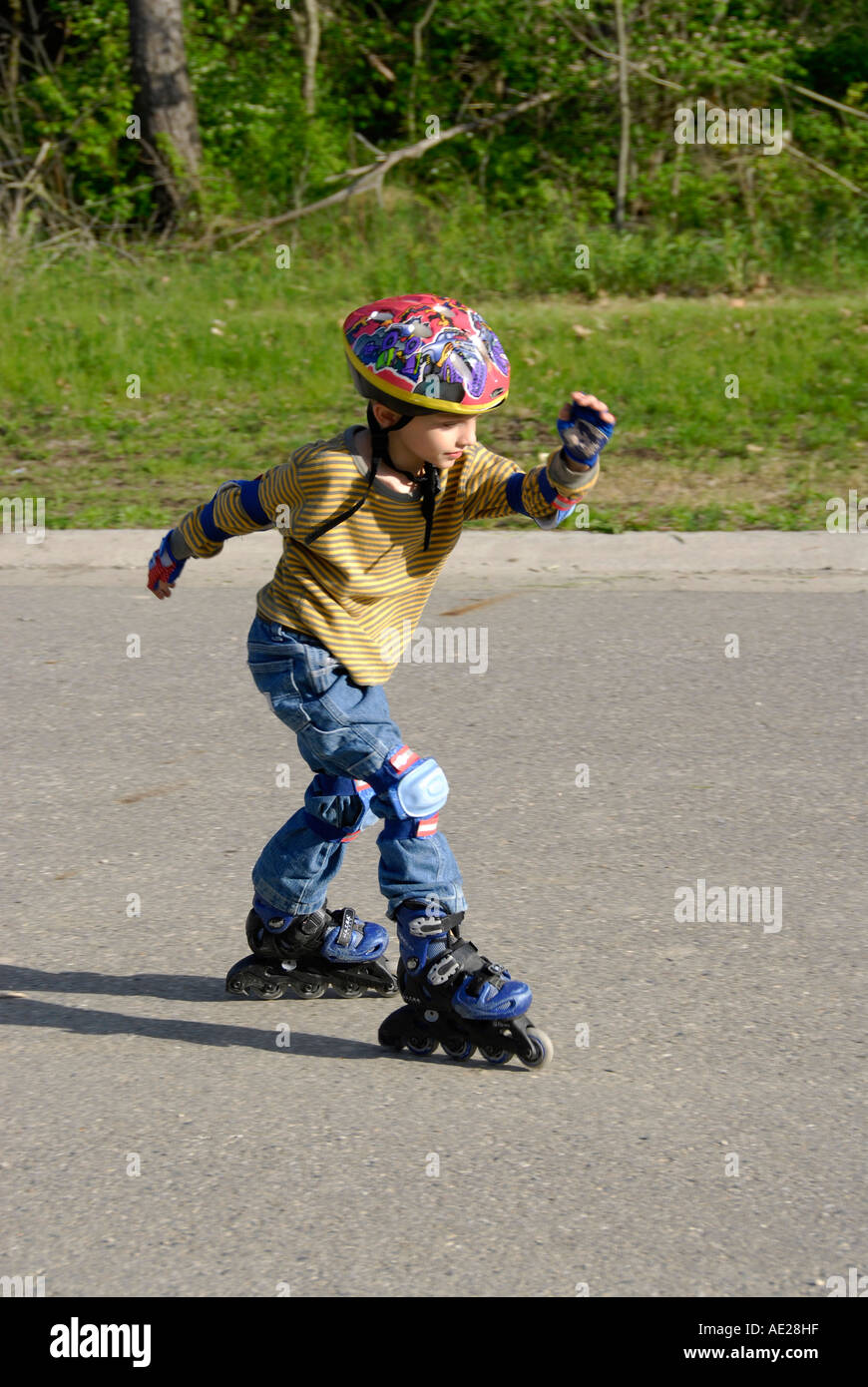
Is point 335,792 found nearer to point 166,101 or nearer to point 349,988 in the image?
point 349,988

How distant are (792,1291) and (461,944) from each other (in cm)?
99

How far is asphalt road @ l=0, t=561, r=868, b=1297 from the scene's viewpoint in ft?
9.04

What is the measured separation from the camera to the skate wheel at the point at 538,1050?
129 inches

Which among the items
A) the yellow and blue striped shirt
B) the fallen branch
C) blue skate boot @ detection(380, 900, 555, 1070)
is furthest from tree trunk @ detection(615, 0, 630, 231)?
blue skate boot @ detection(380, 900, 555, 1070)

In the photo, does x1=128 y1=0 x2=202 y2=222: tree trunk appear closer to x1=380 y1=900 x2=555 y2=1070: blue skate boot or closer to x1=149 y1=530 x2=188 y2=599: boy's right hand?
x1=149 y1=530 x2=188 y2=599: boy's right hand

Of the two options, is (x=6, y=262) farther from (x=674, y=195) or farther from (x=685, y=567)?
(x=685, y=567)

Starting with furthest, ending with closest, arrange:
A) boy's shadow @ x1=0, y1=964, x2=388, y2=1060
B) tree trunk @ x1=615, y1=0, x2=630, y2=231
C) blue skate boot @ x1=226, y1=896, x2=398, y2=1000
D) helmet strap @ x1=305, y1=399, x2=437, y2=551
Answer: tree trunk @ x1=615, y1=0, x2=630, y2=231 < blue skate boot @ x1=226, y1=896, x2=398, y2=1000 < boy's shadow @ x1=0, y1=964, x2=388, y2=1060 < helmet strap @ x1=305, y1=399, x2=437, y2=551

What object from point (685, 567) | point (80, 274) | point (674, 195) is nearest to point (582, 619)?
point (685, 567)

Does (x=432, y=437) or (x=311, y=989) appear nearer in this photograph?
(x=432, y=437)

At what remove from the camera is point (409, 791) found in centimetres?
325

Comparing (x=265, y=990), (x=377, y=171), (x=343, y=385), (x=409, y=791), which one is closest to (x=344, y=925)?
(x=265, y=990)

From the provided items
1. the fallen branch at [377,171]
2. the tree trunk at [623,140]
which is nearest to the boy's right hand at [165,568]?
the fallen branch at [377,171]

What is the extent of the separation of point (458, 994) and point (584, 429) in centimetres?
113

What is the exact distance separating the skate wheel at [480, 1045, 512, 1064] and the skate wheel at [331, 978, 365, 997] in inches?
16.7
